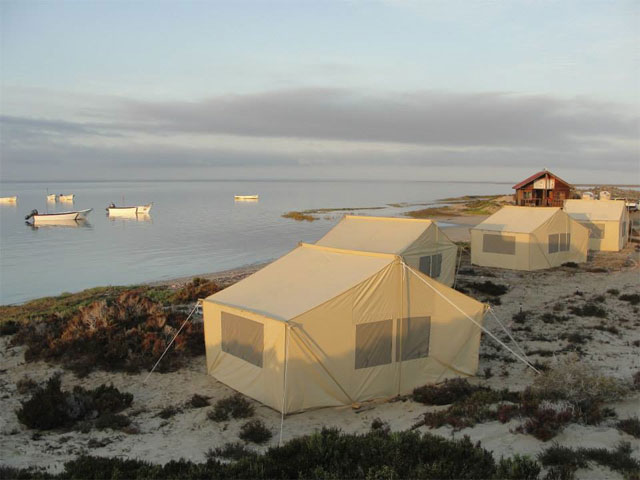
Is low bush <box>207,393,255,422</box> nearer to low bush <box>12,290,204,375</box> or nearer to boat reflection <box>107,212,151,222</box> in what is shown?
low bush <box>12,290,204,375</box>

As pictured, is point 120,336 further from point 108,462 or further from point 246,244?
point 246,244

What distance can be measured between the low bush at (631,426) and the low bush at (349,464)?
1866 millimetres

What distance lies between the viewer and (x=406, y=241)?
16.9 metres

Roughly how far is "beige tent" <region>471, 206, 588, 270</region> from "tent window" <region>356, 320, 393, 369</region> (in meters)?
15.1

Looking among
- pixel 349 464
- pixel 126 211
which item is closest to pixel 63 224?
pixel 126 211

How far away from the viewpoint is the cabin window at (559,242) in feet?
75.4

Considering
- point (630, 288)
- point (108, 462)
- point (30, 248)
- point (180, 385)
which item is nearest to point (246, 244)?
point (30, 248)

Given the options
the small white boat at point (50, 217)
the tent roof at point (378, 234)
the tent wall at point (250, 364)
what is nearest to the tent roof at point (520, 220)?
the tent roof at point (378, 234)

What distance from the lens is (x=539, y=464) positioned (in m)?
5.52

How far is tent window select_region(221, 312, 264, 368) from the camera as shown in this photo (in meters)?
9.07

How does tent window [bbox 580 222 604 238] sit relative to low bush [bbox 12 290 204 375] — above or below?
above

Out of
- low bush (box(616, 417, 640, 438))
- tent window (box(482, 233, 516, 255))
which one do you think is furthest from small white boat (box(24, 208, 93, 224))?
low bush (box(616, 417, 640, 438))

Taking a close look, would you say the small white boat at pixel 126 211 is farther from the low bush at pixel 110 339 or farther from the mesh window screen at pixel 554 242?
the low bush at pixel 110 339

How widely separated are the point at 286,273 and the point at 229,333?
6.01 feet
